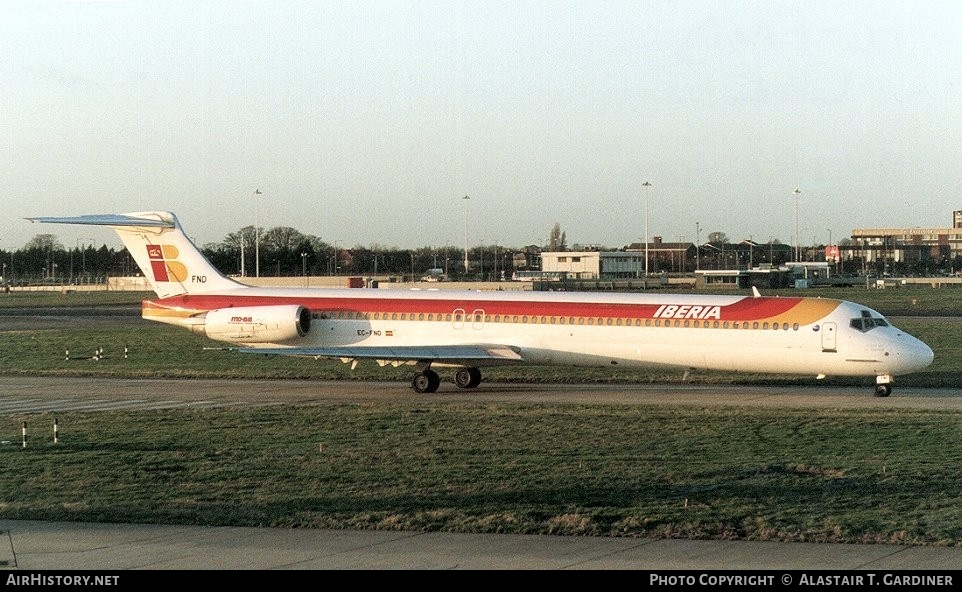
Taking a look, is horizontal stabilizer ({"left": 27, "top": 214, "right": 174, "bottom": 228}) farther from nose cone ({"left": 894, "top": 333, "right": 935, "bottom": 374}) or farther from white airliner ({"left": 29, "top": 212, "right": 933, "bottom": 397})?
nose cone ({"left": 894, "top": 333, "right": 935, "bottom": 374})

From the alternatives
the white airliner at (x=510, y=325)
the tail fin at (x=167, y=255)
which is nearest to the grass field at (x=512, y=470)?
the white airliner at (x=510, y=325)

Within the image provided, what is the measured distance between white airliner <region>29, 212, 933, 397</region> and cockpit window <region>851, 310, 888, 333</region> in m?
0.04

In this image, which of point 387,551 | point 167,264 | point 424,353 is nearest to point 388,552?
point 387,551

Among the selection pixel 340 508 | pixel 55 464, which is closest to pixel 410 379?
pixel 55 464

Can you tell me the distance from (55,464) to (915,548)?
42.8 feet

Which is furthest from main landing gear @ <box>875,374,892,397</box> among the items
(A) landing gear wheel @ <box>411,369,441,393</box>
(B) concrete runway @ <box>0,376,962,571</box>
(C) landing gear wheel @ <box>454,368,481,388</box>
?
(B) concrete runway @ <box>0,376,962,571</box>

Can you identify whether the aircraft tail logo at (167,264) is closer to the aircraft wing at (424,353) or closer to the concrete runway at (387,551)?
the aircraft wing at (424,353)

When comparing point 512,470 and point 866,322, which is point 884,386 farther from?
point 512,470

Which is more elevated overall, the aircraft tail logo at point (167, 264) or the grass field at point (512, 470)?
the aircraft tail logo at point (167, 264)

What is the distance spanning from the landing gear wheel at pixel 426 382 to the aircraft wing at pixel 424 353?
1.41 ft

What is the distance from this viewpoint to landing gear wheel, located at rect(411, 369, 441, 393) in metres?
31.9

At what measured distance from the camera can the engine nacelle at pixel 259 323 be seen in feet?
111

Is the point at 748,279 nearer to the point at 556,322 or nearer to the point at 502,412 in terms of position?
the point at 556,322
